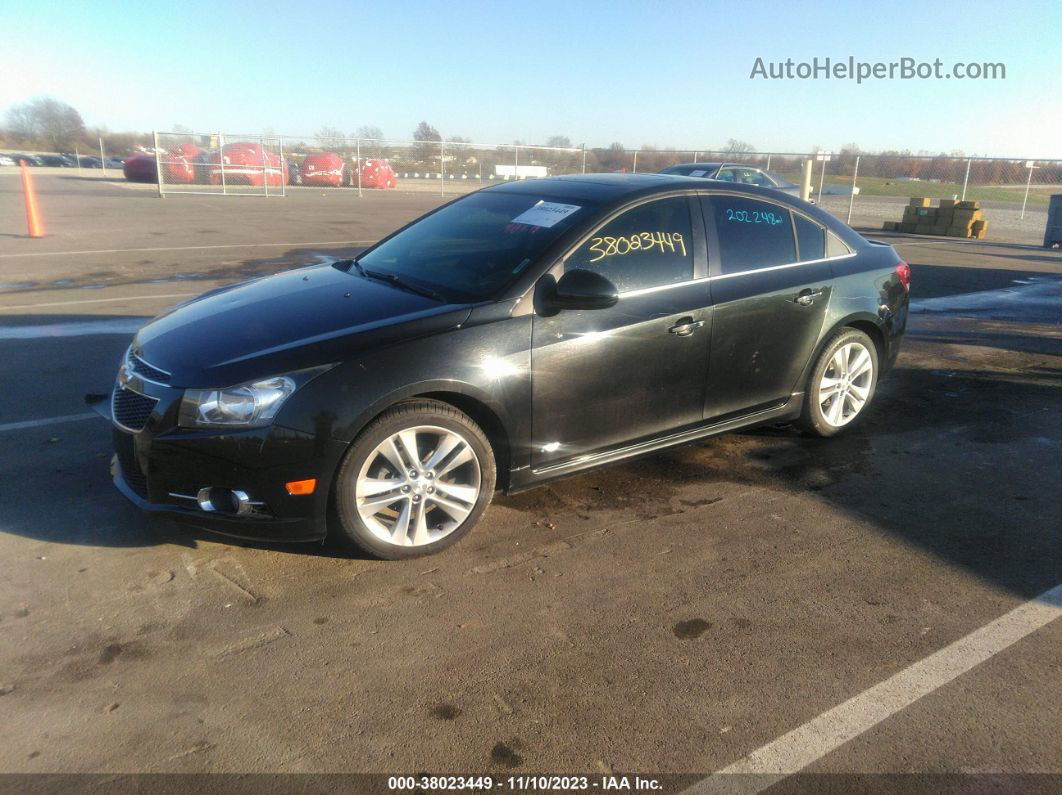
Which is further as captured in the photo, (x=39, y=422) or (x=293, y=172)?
(x=293, y=172)

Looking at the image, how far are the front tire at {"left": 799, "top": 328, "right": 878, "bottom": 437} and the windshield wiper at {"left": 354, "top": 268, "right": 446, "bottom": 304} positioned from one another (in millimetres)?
2529

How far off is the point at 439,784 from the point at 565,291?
2235 millimetres

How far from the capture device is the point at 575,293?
3898 mm

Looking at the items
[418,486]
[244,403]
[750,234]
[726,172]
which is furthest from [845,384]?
[726,172]

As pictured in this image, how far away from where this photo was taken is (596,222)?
4242 mm

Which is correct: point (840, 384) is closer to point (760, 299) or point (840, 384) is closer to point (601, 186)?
point (760, 299)

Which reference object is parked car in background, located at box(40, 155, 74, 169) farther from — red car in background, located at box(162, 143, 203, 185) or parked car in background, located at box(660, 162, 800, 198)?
parked car in background, located at box(660, 162, 800, 198)

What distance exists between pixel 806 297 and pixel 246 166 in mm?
28470

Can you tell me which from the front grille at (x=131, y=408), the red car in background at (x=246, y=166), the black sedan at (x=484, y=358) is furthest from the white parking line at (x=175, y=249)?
the red car in background at (x=246, y=166)

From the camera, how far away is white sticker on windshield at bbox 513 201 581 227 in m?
4.35

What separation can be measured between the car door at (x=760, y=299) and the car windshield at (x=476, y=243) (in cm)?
93

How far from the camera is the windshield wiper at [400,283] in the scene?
4047 mm

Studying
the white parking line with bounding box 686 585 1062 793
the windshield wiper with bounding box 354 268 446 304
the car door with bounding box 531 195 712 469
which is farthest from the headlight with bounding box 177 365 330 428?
the white parking line with bounding box 686 585 1062 793

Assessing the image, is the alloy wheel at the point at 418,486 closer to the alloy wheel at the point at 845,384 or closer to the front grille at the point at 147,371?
the front grille at the point at 147,371
